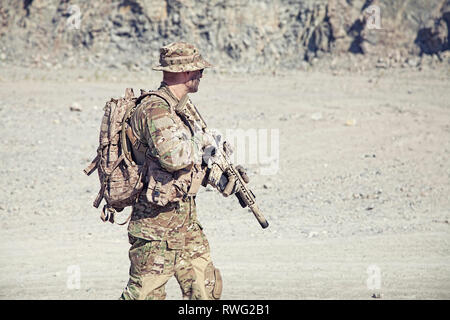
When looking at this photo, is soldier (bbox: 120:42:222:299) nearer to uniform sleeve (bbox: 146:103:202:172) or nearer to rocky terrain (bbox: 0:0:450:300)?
uniform sleeve (bbox: 146:103:202:172)

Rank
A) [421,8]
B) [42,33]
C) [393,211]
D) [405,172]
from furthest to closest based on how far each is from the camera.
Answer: [42,33], [421,8], [405,172], [393,211]

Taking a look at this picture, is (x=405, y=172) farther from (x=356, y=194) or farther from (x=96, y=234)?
(x=96, y=234)

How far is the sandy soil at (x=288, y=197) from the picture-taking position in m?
6.41

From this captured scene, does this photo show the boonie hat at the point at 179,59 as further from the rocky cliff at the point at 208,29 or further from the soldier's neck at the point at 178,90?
the rocky cliff at the point at 208,29

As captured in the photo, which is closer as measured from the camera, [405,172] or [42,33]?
[405,172]

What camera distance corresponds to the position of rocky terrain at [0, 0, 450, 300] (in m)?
6.68

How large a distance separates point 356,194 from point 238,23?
44.3 ft

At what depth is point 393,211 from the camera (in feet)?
28.7

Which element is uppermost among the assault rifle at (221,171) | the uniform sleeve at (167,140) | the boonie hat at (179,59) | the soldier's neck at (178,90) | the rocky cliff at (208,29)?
the rocky cliff at (208,29)

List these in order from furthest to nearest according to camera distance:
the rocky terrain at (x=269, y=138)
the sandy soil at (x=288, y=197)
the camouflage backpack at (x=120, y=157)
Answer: the rocky terrain at (x=269, y=138) < the sandy soil at (x=288, y=197) < the camouflage backpack at (x=120, y=157)

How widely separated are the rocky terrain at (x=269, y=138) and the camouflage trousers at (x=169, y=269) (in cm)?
127

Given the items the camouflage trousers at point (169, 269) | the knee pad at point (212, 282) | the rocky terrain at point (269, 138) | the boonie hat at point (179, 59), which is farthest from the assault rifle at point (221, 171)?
the rocky terrain at point (269, 138)

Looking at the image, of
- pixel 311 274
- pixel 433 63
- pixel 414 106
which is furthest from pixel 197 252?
pixel 433 63

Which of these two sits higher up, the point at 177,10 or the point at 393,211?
the point at 177,10
